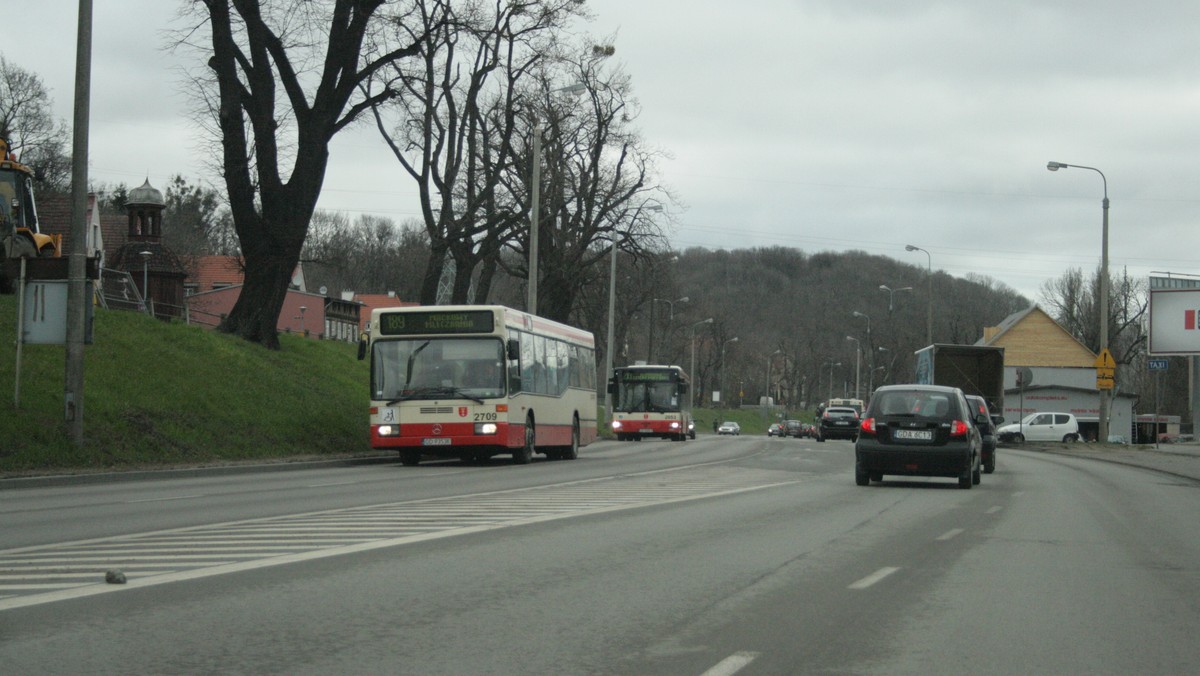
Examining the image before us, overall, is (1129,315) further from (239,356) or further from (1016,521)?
(1016,521)

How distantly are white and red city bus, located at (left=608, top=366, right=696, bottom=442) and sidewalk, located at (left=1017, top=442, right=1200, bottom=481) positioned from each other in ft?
45.5

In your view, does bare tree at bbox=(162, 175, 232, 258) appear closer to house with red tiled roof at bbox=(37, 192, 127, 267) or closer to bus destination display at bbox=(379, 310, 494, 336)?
house with red tiled roof at bbox=(37, 192, 127, 267)

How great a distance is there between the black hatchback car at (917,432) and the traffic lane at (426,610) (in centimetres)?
880

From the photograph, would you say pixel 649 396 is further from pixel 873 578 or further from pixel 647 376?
pixel 873 578

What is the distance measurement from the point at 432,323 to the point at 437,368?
89 cm

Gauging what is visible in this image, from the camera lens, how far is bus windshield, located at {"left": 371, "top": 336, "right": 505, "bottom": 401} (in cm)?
2608

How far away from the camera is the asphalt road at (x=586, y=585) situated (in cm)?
662

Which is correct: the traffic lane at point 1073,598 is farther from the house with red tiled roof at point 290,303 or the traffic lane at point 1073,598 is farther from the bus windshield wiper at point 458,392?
the house with red tiled roof at point 290,303

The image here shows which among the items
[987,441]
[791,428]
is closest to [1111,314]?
[791,428]

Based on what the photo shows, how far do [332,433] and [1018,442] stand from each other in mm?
37132

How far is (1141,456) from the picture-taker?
39.9 meters

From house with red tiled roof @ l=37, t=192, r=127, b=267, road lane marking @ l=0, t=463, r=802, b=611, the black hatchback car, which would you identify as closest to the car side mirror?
road lane marking @ l=0, t=463, r=802, b=611

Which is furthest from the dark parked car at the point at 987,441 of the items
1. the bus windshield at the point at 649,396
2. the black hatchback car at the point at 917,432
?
the bus windshield at the point at 649,396

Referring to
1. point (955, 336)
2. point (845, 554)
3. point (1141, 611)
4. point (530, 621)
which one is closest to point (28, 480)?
point (845, 554)
